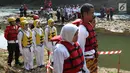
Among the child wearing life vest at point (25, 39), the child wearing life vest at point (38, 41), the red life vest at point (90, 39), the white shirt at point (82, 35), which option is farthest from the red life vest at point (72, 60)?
the child wearing life vest at point (38, 41)

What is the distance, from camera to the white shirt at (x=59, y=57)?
12.7 feet

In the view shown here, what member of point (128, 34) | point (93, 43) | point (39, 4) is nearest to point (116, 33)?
point (128, 34)

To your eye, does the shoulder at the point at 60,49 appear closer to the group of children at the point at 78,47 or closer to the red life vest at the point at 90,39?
the group of children at the point at 78,47

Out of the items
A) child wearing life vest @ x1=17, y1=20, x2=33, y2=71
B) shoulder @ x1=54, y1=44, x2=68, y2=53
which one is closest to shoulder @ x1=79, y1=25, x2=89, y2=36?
shoulder @ x1=54, y1=44, x2=68, y2=53

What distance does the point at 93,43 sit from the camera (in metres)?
4.86

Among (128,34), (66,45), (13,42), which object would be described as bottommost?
(128,34)

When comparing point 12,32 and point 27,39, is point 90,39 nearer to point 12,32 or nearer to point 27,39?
point 27,39

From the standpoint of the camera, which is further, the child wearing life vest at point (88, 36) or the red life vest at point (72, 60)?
the child wearing life vest at point (88, 36)

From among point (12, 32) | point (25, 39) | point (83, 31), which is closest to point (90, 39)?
point (83, 31)

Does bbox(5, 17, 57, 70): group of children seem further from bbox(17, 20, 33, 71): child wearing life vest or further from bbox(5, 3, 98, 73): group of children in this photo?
bbox(5, 3, 98, 73): group of children

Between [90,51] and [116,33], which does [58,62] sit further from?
[116,33]

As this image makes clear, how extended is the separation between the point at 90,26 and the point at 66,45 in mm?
966

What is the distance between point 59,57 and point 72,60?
0.81ft

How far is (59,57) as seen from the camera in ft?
12.6
